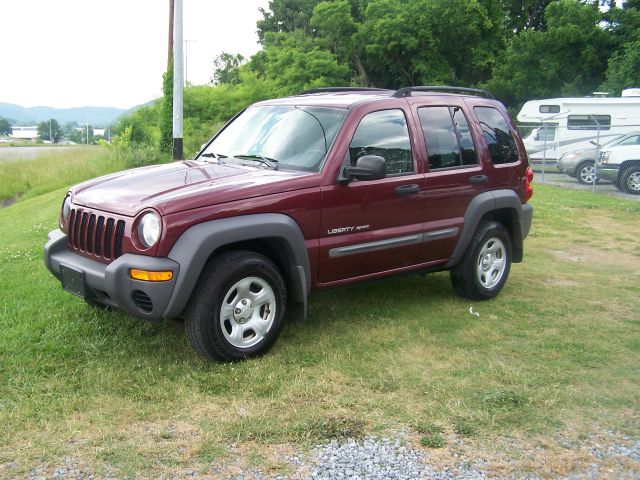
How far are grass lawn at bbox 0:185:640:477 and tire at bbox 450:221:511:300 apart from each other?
0.14 meters

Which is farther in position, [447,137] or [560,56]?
[560,56]

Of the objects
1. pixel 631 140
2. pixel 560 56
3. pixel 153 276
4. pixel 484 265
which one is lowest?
pixel 484 265

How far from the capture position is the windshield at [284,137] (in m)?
5.18

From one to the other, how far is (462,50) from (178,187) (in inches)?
1567

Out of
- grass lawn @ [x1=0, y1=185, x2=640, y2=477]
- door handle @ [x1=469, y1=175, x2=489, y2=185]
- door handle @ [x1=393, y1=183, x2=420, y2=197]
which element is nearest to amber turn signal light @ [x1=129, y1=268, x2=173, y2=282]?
grass lawn @ [x1=0, y1=185, x2=640, y2=477]

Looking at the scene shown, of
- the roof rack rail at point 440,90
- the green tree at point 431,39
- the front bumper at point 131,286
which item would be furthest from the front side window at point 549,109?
the front bumper at point 131,286

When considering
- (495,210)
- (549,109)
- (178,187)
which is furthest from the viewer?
(549,109)

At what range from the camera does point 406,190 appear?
17.9 ft

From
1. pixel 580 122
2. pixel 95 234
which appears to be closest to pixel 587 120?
pixel 580 122

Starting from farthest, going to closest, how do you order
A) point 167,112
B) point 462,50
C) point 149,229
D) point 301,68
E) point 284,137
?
1. point 462,50
2. point 301,68
3. point 167,112
4. point 284,137
5. point 149,229

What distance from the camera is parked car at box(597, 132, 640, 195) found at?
16422mm

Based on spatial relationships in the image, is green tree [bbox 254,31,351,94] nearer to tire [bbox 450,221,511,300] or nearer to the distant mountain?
tire [bbox 450,221,511,300]

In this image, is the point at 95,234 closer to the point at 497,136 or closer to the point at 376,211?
the point at 376,211

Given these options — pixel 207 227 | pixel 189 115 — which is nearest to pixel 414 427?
pixel 207 227
